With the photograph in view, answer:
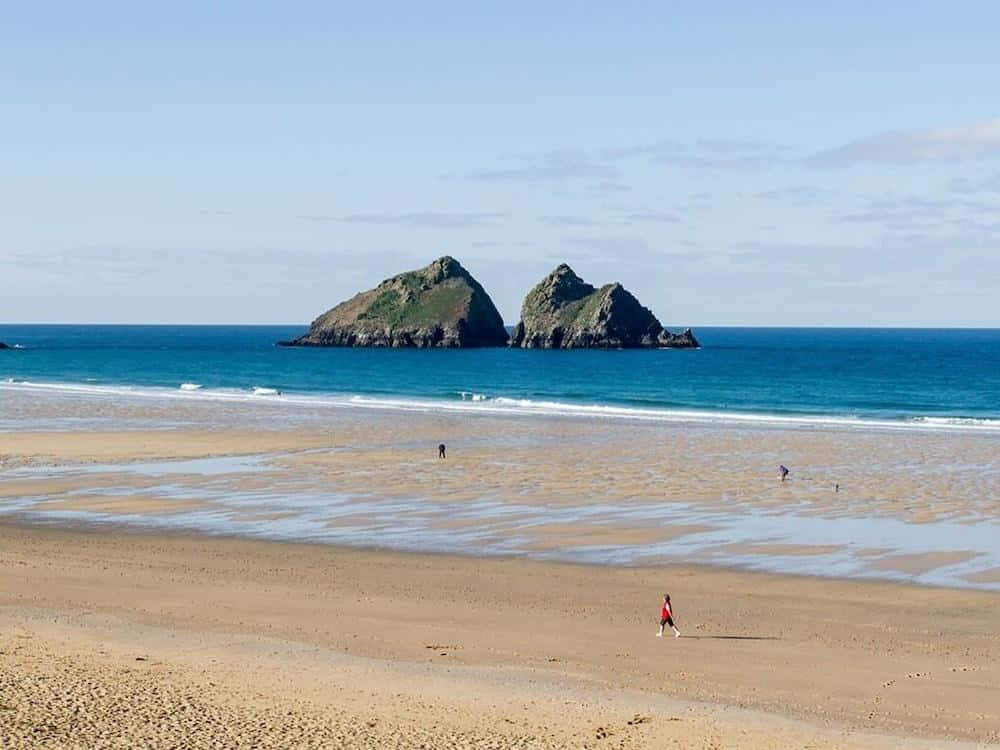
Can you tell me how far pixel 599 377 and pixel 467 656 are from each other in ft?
326

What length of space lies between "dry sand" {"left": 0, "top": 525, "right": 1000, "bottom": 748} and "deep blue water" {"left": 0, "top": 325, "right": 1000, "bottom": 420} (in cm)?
5306

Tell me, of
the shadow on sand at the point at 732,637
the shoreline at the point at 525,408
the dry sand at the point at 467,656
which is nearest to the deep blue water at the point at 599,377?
the shoreline at the point at 525,408

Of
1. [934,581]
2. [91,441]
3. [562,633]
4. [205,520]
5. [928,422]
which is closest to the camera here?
[562,633]

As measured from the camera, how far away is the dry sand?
54.0ft

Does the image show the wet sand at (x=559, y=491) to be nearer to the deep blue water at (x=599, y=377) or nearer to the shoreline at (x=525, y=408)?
the shoreline at (x=525, y=408)

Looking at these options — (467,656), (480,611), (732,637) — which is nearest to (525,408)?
(480,611)

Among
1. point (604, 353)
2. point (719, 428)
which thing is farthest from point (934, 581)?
point (604, 353)

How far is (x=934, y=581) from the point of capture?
2647cm

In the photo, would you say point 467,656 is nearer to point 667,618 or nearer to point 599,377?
point 667,618

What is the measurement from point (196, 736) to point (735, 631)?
1017cm

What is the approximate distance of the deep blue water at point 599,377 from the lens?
8681 centimetres

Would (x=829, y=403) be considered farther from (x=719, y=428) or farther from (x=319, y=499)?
(x=319, y=499)

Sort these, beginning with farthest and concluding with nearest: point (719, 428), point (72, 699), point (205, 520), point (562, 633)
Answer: point (719, 428)
point (205, 520)
point (562, 633)
point (72, 699)

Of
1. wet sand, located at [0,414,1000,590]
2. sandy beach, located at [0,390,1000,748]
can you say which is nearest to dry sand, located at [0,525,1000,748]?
sandy beach, located at [0,390,1000,748]
